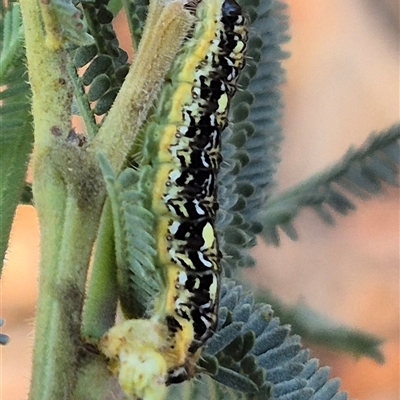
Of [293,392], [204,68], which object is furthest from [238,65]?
[293,392]

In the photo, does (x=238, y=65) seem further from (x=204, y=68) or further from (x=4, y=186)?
(x=4, y=186)

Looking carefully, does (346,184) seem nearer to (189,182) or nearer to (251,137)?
(251,137)

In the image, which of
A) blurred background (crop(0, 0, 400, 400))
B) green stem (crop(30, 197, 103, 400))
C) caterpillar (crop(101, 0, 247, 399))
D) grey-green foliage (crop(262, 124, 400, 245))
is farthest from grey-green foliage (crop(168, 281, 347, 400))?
blurred background (crop(0, 0, 400, 400))

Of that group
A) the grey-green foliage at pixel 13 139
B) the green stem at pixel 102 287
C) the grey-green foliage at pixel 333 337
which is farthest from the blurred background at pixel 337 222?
the green stem at pixel 102 287

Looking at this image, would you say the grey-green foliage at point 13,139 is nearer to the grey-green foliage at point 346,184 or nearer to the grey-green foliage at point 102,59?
the grey-green foliage at point 102,59

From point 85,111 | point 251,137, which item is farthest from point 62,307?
point 251,137

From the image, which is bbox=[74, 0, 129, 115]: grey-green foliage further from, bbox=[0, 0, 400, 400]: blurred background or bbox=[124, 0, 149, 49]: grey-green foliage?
bbox=[0, 0, 400, 400]: blurred background
